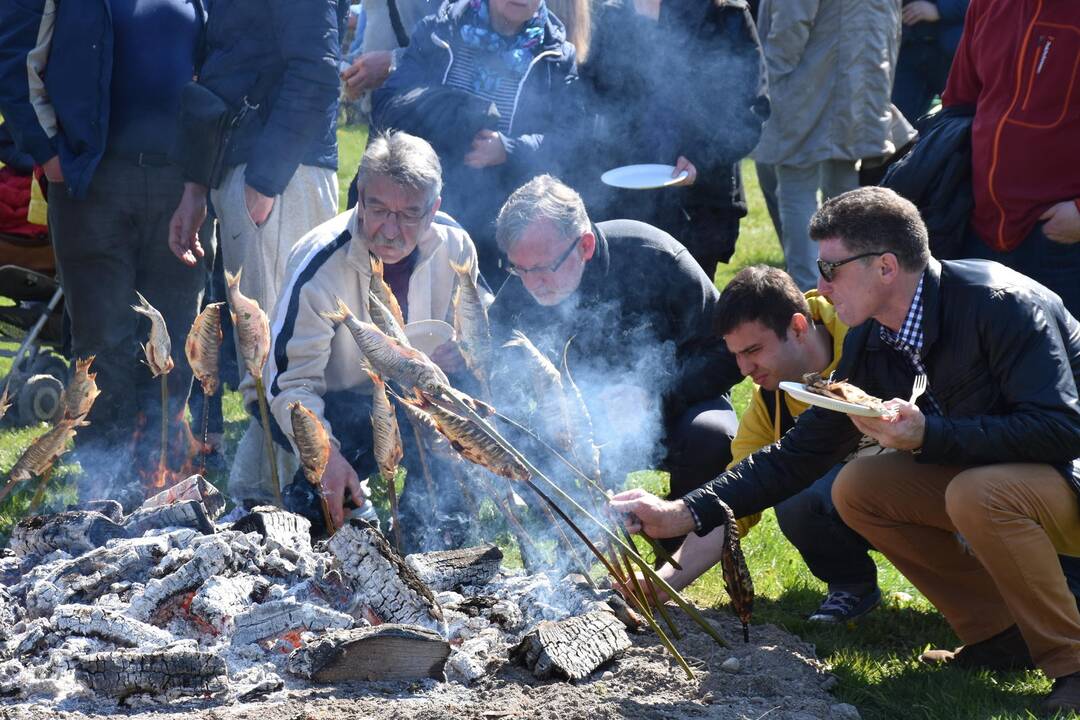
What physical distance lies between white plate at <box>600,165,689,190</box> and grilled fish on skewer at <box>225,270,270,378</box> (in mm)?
2088

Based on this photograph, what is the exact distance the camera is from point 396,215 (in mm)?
4430

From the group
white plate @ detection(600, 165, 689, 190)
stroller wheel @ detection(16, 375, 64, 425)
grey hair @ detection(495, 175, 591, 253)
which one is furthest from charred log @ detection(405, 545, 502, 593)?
stroller wheel @ detection(16, 375, 64, 425)

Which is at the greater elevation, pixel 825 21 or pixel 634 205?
pixel 825 21

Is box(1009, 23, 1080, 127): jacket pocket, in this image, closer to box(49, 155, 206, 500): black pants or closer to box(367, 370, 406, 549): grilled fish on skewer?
box(367, 370, 406, 549): grilled fish on skewer

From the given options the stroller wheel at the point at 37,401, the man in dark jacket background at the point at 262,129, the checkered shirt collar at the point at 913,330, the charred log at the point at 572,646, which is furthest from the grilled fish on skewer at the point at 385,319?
the stroller wheel at the point at 37,401

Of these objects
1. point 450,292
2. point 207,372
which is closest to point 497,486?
point 450,292

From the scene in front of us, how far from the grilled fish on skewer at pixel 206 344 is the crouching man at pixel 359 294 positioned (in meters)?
0.31

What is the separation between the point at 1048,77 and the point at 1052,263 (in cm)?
66

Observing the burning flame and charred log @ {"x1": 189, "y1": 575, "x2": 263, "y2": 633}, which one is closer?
charred log @ {"x1": 189, "y1": 575, "x2": 263, "y2": 633}

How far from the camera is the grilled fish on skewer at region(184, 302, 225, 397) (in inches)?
162

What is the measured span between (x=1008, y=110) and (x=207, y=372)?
296 cm

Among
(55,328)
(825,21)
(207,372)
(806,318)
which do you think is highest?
(825,21)

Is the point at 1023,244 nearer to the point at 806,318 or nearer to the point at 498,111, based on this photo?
the point at 806,318

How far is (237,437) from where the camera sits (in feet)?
20.9
